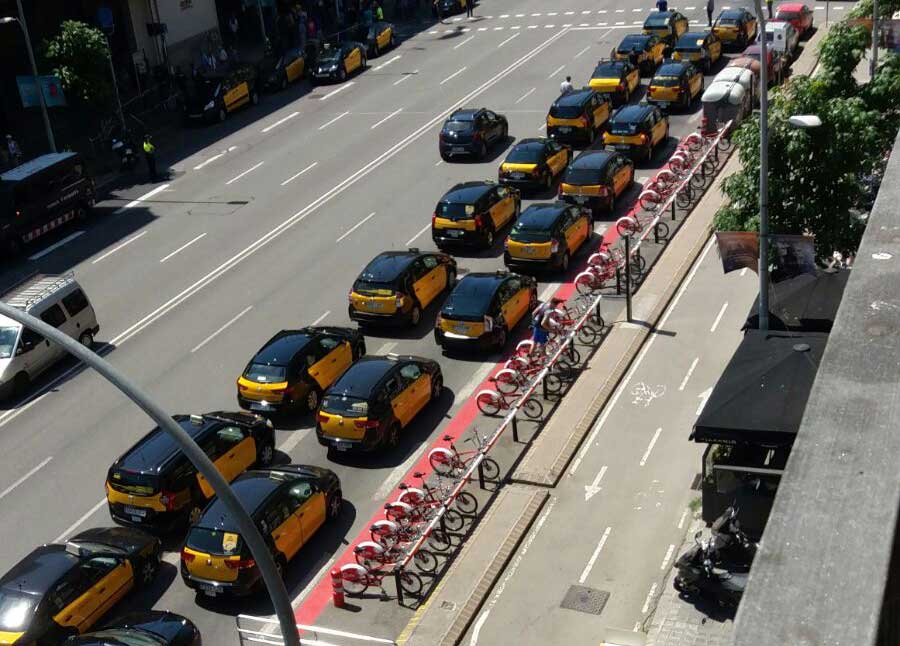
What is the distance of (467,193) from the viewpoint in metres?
36.5

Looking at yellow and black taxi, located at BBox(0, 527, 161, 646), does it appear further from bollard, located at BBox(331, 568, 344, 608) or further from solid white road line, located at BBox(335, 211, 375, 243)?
solid white road line, located at BBox(335, 211, 375, 243)

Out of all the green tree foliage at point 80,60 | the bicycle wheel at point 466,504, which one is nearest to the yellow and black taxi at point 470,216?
the bicycle wheel at point 466,504

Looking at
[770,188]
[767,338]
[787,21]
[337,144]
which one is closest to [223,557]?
[767,338]

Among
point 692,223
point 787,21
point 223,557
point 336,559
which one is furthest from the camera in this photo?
point 787,21

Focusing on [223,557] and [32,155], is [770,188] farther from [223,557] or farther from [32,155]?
[32,155]

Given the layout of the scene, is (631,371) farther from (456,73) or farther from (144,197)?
(456,73)

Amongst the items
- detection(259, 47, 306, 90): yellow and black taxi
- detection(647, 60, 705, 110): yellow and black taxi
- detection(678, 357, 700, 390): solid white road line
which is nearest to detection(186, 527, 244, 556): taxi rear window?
detection(678, 357, 700, 390): solid white road line

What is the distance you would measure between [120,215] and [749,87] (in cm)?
2202

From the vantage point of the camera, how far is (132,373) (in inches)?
1232

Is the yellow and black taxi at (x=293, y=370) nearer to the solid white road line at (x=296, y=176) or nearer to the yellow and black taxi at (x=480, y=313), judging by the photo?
the yellow and black taxi at (x=480, y=313)

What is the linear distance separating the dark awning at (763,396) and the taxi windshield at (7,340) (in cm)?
1677

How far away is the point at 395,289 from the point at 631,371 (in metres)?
6.15

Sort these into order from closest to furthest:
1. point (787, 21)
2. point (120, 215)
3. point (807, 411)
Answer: point (807, 411) → point (120, 215) → point (787, 21)

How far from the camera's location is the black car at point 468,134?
1734 inches
